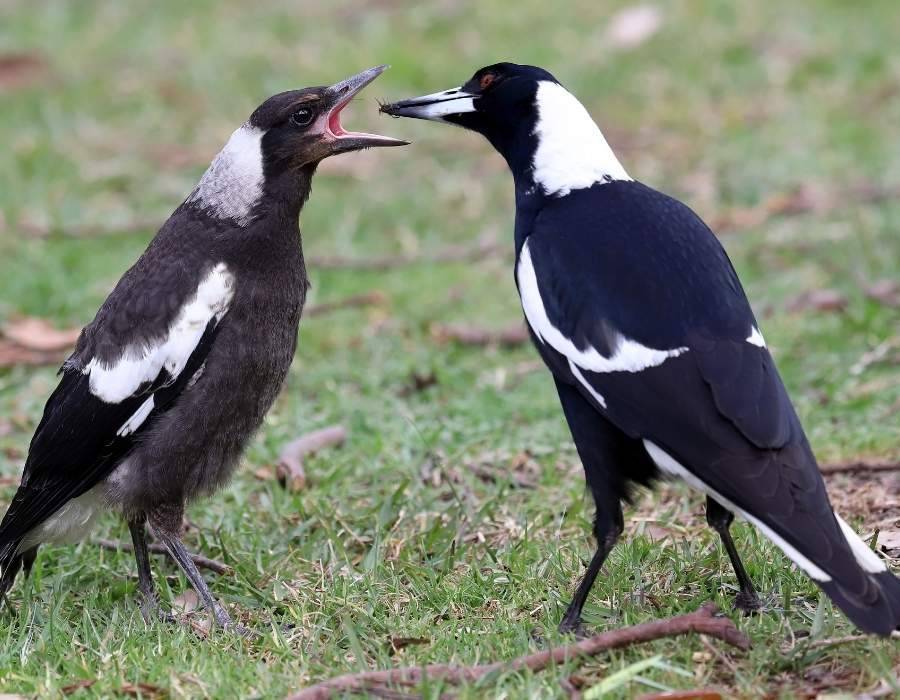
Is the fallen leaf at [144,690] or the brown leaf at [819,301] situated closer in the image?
the fallen leaf at [144,690]

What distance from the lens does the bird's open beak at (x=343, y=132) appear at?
388cm

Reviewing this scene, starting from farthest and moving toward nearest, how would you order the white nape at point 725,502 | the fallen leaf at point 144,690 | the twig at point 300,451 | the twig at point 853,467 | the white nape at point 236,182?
1. the twig at point 300,451
2. the twig at point 853,467
3. the white nape at point 236,182
4. the fallen leaf at point 144,690
5. the white nape at point 725,502

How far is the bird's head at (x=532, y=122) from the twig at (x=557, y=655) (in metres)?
1.14

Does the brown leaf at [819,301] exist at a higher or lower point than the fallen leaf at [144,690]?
higher

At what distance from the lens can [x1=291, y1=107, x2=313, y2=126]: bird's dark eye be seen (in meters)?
3.87

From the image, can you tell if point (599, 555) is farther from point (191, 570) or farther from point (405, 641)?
point (191, 570)

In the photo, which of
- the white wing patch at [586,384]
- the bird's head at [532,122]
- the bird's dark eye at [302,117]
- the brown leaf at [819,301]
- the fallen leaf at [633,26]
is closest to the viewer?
the white wing patch at [586,384]

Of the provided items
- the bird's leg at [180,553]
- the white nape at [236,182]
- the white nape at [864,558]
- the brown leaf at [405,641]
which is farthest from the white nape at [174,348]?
the white nape at [864,558]

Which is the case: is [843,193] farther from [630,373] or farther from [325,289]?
[630,373]

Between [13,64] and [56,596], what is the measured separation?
555cm

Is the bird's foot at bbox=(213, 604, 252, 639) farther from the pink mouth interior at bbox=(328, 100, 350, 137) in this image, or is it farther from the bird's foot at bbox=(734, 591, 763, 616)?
the pink mouth interior at bbox=(328, 100, 350, 137)

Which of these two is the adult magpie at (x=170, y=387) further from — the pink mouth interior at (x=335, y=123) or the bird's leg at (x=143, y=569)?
the pink mouth interior at (x=335, y=123)

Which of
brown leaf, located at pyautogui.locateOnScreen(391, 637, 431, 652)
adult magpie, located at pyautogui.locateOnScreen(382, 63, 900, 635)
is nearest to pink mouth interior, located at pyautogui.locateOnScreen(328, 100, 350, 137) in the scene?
adult magpie, located at pyautogui.locateOnScreen(382, 63, 900, 635)

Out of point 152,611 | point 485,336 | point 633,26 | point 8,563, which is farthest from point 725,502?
point 633,26
